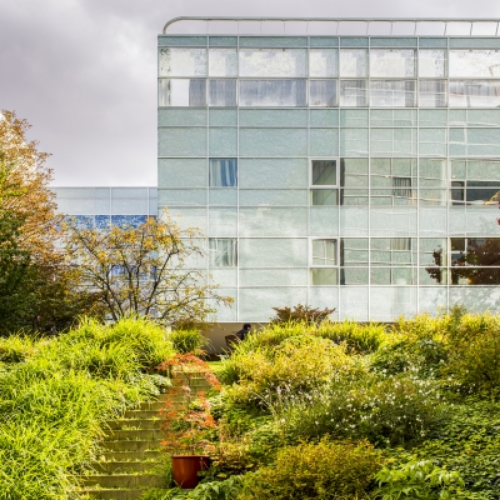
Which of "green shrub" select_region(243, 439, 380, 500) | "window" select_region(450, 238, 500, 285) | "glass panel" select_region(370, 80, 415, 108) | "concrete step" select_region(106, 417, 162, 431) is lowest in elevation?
"concrete step" select_region(106, 417, 162, 431)

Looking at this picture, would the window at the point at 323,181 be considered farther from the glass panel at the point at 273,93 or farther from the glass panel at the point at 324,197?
the glass panel at the point at 273,93

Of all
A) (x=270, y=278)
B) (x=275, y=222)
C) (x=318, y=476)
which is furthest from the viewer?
(x=275, y=222)

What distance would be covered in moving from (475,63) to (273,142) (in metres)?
7.11

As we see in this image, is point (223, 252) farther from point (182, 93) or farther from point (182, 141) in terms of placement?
point (182, 93)

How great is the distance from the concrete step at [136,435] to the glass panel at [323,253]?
1390 cm

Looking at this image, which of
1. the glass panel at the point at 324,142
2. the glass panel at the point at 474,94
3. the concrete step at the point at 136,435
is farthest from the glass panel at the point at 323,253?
the concrete step at the point at 136,435

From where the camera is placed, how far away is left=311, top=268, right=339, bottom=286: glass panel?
2506 cm

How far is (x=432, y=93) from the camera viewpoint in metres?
25.6

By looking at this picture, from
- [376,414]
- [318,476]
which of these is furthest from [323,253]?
[318,476]

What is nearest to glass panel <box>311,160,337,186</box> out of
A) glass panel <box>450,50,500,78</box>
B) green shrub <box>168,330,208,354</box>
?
glass panel <box>450,50,500,78</box>

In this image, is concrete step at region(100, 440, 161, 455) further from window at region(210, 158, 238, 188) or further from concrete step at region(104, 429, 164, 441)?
window at region(210, 158, 238, 188)

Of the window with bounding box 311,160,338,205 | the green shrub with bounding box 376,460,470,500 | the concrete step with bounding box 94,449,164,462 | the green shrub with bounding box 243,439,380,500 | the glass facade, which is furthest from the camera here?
the glass facade

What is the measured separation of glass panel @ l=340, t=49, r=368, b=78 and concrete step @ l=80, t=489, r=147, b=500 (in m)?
18.2

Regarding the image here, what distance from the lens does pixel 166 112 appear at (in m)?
25.5
